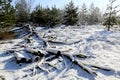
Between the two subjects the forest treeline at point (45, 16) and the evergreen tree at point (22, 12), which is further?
the evergreen tree at point (22, 12)

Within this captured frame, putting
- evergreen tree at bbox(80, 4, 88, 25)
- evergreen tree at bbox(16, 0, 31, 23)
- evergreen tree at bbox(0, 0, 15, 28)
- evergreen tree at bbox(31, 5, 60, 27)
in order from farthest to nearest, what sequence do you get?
evergreen tree at bbox(80, 4, 88, 25)
evergreen tree at bbox(16, 0, 31, 23)
evergreen tree at bbox(31, 5, 60, 27)
evergreen tree at bbox(0, 0, 15, 28)

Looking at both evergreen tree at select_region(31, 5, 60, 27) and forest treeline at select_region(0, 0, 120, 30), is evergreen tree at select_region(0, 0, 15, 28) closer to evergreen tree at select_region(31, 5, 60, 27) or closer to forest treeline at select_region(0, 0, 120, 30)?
forest treeline at select_region(0, 0, 120, 30)

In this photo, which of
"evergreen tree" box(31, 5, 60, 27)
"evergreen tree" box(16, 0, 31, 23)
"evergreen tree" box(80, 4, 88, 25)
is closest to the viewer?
"evergreen tree" box(31, 5, 60, 27)

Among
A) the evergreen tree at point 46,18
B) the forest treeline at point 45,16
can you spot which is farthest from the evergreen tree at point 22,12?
the evergreen tree at point 46,18

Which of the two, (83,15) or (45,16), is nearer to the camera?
(45,16)

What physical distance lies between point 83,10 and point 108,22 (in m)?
32.3

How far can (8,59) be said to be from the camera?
359 inches

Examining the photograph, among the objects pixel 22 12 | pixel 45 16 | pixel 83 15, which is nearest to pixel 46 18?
pixel 45 16

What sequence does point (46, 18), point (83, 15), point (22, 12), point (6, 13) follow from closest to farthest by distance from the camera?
point (6, 13) → point (46, 18) → point (22, 12) → point (83, 15)

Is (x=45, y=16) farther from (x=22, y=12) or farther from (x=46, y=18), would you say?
(x=22, y=12)

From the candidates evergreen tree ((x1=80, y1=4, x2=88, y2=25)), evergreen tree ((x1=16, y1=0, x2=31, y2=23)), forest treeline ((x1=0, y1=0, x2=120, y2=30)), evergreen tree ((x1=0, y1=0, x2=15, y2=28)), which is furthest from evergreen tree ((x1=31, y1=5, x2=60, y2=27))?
evergreen tree ((x1=80, y1=4, x2=88, y2=25))

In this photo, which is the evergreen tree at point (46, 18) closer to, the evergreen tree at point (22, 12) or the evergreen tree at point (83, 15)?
the evergreen tree at point (22, 12)

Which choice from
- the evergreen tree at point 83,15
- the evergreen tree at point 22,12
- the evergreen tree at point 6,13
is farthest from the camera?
the evergreen tree at point 83,15

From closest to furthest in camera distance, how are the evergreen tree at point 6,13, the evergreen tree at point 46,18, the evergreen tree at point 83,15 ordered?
1. the evergreen tree at point 6,13
2. the evergreen tree at point 46,18
3. the evergreen tree at point 83,15
